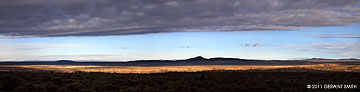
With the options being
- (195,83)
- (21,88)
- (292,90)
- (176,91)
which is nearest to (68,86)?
(21,88)

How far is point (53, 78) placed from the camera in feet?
84.4

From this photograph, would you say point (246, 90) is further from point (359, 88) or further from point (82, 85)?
point (82, 85)

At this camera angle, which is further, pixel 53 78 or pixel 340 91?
pixel 53 78

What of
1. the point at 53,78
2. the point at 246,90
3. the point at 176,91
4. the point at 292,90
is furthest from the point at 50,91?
the point at 292,90

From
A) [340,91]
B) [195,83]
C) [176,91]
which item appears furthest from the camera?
[195,83]

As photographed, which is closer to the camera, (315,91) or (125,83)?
(315,91)

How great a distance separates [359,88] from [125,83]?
1706 cm

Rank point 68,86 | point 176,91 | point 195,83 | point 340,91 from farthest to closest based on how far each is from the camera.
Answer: point 195,83, point 68,86, point 176,91, point 340,91

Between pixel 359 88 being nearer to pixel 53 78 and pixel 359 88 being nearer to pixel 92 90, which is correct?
pixel 92 90

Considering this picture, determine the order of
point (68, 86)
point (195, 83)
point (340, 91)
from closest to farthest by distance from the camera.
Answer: point (340, 91), point (68, 86), point (195, 83)

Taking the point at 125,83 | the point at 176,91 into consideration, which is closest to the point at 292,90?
the point at 176,91

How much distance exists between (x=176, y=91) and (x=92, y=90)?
227 inches

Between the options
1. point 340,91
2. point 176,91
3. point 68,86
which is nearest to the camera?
point 340,91

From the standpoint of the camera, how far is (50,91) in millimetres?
20703
